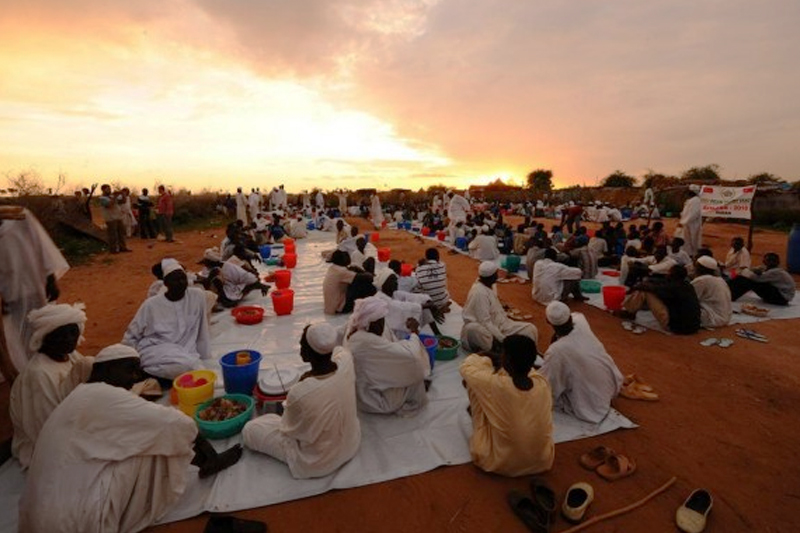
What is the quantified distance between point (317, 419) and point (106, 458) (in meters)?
1.18

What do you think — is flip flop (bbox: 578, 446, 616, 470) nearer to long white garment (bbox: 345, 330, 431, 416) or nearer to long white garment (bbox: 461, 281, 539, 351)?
long white garment (bbox: 345, 330, 431, 416)

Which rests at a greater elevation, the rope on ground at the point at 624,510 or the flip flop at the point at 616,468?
the flip flop at the point at 616,468

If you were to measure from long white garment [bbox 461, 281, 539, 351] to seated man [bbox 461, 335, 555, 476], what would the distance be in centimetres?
170

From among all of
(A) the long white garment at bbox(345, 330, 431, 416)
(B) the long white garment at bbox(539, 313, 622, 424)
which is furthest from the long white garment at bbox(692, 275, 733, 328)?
(A) the long white garment at bbox(345, 330, 431, 416)

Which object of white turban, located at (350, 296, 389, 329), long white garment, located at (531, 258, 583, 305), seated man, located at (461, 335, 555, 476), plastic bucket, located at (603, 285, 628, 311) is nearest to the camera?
seated man, located at (461, 335, 555, 476)

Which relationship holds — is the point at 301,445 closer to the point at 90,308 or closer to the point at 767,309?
the point at 90,308

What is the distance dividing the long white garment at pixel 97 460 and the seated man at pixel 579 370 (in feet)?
9.70

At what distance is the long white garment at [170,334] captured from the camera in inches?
160

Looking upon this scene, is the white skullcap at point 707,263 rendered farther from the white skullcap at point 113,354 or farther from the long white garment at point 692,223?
the white skullcap at point 113,354

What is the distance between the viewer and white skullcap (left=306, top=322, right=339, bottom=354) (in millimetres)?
2701

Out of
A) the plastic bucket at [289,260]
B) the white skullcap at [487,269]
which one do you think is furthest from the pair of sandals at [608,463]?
the plastic bucket at [289,260]

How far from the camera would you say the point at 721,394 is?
4.20 metres

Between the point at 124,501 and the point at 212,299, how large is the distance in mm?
3701

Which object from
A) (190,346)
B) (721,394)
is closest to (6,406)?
(190,346)
